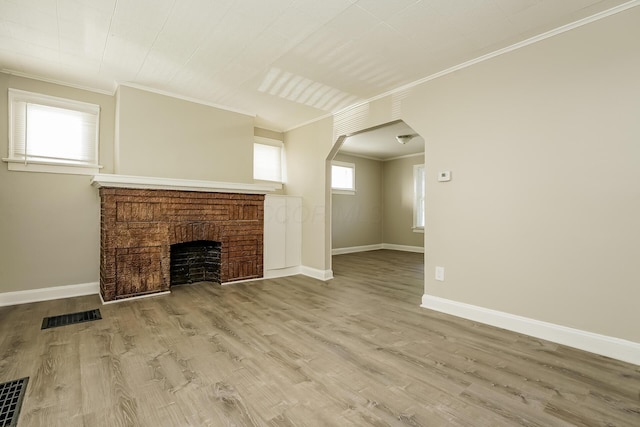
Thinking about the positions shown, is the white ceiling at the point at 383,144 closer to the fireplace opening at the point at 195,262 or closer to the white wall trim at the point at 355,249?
the white wall trim at the point at 355,249

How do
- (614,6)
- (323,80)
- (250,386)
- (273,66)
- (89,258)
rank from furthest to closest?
(89,258) < (323,80) < (273,66) < (614,6) < (250,386)

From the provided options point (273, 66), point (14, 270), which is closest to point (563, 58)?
point (273, 66)

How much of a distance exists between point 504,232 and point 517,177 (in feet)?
1.69

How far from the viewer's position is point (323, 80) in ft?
11.2

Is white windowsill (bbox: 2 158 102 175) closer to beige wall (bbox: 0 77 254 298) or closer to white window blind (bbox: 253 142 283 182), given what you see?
beige wall (bbox: 0 77 254 298)

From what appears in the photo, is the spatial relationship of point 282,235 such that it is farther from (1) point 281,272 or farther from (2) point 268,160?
(2) point 268,160

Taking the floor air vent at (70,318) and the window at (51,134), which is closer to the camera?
the floor air vent at (70,318)

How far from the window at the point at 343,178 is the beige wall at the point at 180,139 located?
9.80 ft

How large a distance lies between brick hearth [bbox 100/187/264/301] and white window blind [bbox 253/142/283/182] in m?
0.94

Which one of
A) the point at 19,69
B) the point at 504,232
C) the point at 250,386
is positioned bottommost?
the point at 250,386

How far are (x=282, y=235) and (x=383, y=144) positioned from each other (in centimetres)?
337

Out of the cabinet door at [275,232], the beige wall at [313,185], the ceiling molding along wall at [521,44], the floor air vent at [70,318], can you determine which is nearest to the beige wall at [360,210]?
the beige wall at [313,185]

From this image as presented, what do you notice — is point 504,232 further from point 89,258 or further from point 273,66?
point 89,258

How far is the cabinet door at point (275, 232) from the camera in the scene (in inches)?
183
